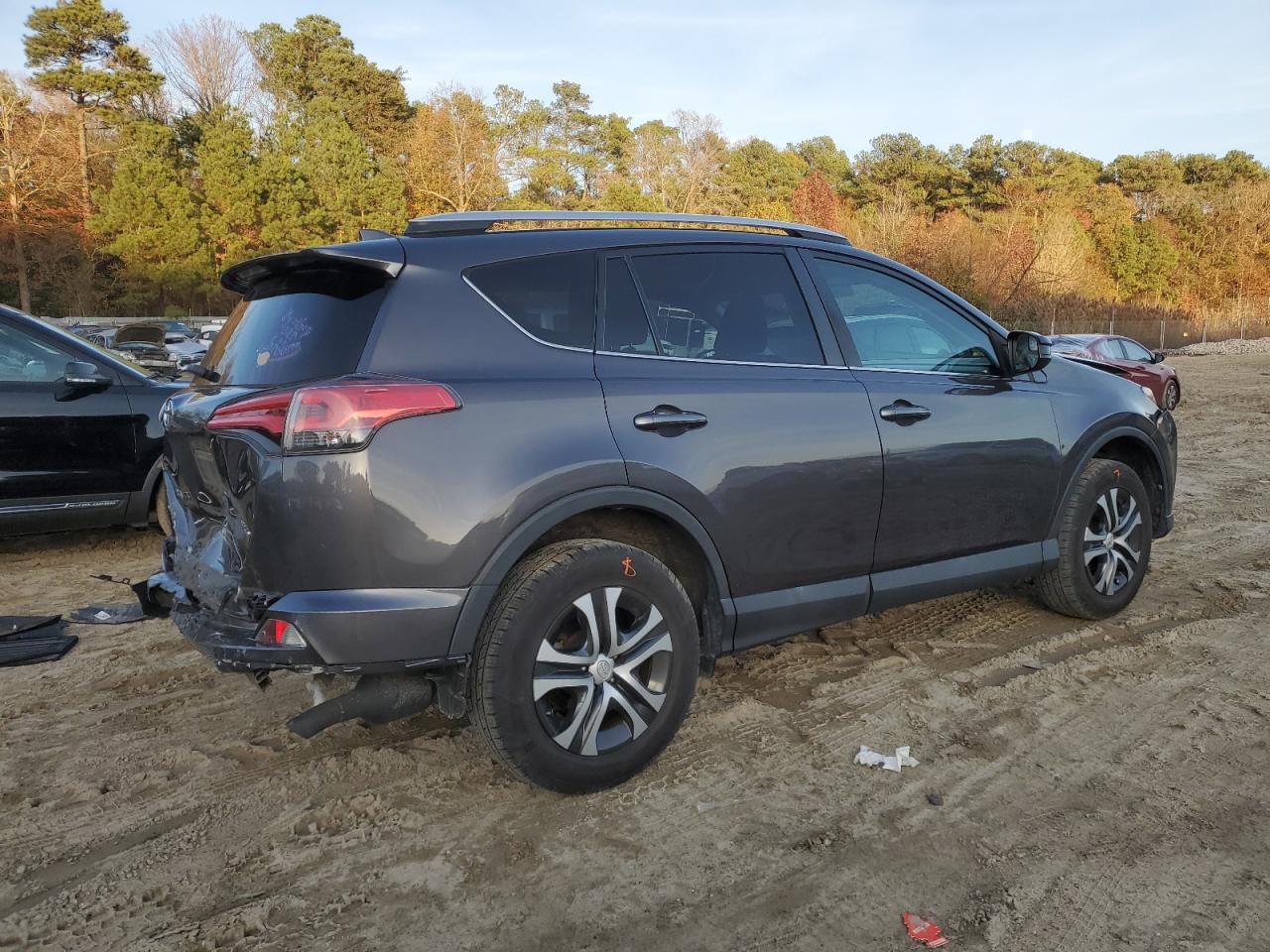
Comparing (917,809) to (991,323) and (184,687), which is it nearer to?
(991,323)

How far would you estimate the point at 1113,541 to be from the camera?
175 inches

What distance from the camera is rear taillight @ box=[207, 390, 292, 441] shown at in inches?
101

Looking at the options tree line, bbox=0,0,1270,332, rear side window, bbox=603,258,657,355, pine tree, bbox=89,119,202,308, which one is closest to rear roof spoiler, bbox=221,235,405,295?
rear side window, bbox=603,258,657,355

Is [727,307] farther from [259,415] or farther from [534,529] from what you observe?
[259,415]

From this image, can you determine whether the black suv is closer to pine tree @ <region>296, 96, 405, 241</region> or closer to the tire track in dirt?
the tire track in dirt

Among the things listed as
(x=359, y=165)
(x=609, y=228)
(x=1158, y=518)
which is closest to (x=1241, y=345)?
(x=359, y=165)

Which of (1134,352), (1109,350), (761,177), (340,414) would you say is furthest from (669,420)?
(761,177)

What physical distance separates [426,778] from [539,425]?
126cm

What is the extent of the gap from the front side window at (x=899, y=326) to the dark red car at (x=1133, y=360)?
13000 mm

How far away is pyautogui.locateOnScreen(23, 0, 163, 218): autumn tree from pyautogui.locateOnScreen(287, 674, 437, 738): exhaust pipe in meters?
50.5

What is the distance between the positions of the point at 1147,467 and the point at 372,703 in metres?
4.09

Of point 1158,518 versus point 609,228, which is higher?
point 609,228

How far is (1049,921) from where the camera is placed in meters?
2.31

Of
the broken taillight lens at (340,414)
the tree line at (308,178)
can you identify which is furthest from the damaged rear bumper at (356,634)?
the tree line at (308,178)
